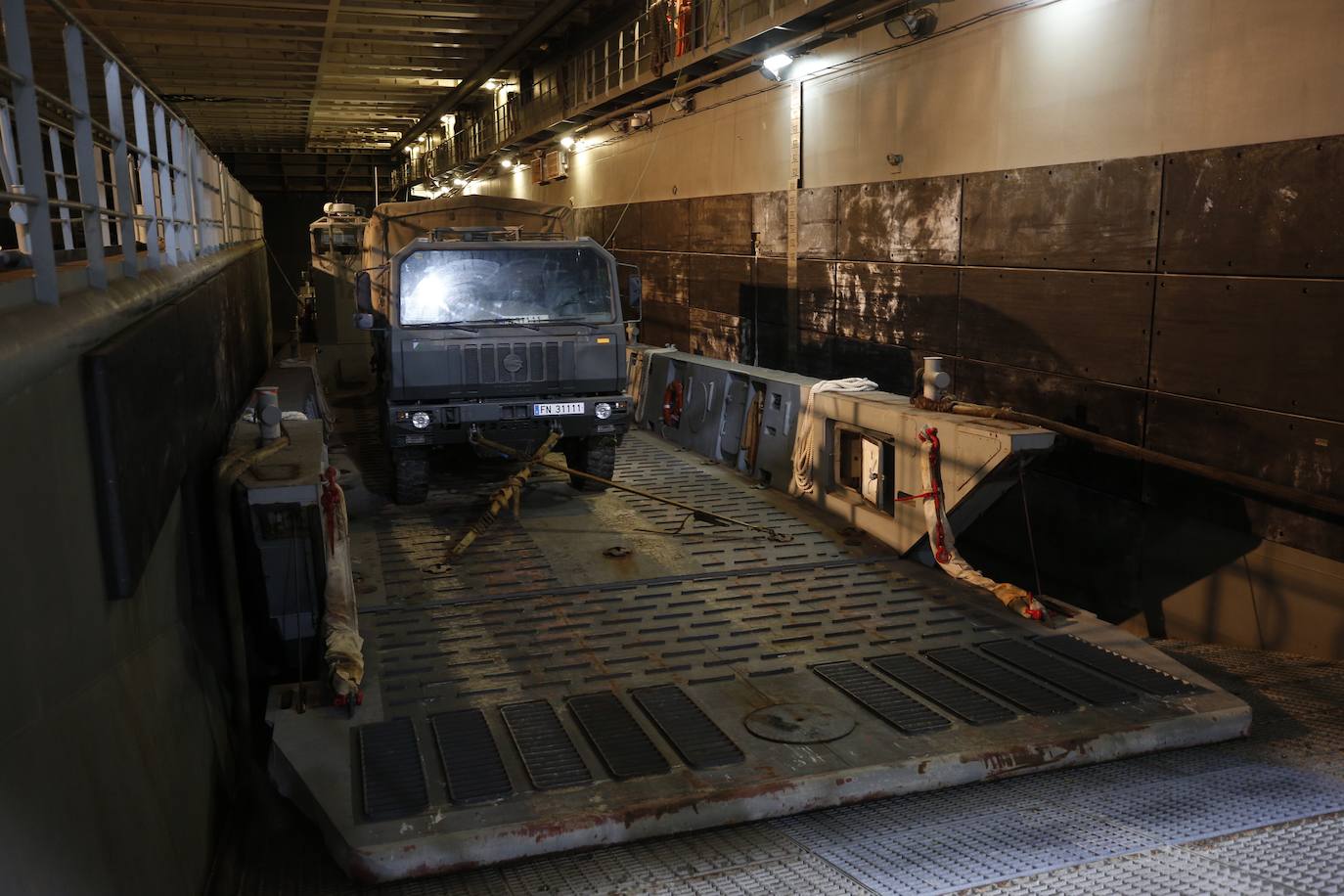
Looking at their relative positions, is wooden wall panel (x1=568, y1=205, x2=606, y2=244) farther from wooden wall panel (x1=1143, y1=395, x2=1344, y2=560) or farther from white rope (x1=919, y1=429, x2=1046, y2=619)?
wooden wall panel (x1=1143, y1=395, x2=1344, y2=560)

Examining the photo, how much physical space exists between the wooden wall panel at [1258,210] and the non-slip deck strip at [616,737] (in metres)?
5.02

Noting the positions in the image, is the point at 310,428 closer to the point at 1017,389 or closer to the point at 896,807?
the point at 896,807

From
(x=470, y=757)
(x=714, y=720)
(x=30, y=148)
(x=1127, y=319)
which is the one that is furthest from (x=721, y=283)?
(x=30, y=148)

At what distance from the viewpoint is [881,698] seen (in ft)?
17.8

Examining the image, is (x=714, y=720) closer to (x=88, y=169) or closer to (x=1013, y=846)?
(x=1013, y=846)

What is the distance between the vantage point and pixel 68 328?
317cm

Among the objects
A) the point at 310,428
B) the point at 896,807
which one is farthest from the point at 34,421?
the point at 310,428

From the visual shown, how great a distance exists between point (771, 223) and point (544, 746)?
1046cm

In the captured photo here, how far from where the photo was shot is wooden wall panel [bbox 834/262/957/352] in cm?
1051

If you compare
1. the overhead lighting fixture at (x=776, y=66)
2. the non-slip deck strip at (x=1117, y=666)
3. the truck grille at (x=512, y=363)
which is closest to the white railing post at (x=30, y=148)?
the non-slip deck strip at (x=1117, y=666)

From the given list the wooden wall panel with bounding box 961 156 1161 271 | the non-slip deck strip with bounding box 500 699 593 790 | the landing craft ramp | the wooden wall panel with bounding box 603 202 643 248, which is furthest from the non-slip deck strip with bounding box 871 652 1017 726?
the wooden wall panel with bounding box 603 202 643 248

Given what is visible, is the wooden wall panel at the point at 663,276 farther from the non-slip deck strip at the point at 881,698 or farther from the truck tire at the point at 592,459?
the non-slip deck strip at the point at 881,698

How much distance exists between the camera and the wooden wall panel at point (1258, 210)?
6508mm

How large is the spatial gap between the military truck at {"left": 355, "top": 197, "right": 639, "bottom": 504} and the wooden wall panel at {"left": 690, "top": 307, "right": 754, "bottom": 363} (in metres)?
5.85
